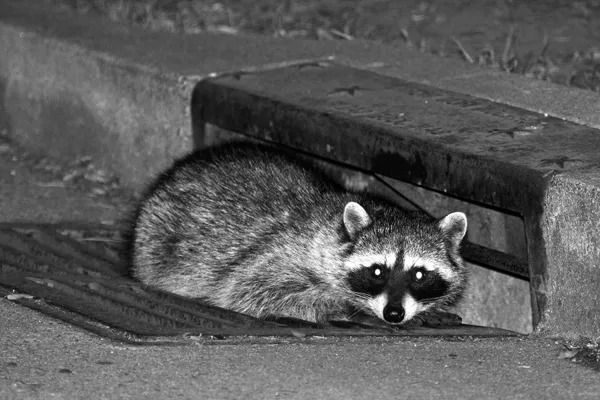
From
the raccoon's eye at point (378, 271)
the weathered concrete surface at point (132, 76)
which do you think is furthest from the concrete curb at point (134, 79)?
the raccoon's eye at point (378, 271)

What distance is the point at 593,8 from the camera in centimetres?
720

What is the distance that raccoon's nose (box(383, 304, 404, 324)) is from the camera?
4051mm

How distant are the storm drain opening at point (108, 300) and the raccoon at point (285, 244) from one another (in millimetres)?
129

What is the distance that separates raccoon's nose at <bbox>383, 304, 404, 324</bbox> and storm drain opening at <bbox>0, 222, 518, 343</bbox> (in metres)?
0.03

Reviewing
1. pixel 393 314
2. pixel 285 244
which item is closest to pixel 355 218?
pixel 285 244

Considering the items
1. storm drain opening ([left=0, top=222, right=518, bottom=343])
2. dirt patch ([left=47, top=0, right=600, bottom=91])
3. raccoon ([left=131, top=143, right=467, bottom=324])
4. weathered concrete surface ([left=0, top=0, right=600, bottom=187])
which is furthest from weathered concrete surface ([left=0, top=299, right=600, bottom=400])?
dirt patch ([left=47, top=0, right=600, bottom=91])

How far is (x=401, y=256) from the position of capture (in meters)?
4.25

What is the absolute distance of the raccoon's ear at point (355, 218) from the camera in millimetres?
4285

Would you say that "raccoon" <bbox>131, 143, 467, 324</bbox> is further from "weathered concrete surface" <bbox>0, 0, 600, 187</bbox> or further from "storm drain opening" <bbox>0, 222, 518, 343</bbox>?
"weathered concrete surface" <bbox>0, 0, 600, 187</bbox>

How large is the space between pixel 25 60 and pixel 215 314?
2.41 metres

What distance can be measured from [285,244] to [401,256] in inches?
18.0

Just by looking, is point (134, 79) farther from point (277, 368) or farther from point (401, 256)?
point (277, 368)

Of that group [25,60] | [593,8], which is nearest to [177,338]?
[25,60]

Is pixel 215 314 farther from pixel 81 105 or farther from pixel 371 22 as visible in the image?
pixel 371 22
